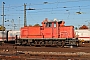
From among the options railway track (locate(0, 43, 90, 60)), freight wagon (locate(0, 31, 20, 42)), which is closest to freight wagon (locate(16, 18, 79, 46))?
railway track (locate(0, 43, 90, 60))

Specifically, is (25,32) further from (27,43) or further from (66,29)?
(66,29)

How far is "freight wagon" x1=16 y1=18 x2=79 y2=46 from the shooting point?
90.3 ft

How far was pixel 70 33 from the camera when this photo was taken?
91.7 ft

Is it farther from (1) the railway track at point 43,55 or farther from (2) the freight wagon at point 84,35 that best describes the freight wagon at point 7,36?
(1) the railway track at point 43,55

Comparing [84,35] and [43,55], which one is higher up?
[84,35]

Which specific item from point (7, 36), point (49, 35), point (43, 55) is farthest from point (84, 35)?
point (43, 55)

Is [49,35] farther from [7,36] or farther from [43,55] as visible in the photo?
[7,36]

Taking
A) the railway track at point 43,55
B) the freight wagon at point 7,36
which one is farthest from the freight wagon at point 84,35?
the railway track at point 43,55

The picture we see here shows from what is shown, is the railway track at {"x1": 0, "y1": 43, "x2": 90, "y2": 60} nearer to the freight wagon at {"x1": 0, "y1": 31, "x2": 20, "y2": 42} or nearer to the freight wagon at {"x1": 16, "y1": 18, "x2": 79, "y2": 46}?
the freight wagon at {"x1": 16, "y1": 18, "x2": 79, "y2": 46}

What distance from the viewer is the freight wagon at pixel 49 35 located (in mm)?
27531

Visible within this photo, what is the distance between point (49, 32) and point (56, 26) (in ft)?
4.37

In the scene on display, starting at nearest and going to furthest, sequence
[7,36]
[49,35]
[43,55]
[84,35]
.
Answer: [43,55] → [49,35] → [7,36] → [84,35]

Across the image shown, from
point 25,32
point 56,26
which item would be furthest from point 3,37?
point 56,26

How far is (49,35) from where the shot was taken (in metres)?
28.4
